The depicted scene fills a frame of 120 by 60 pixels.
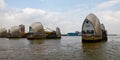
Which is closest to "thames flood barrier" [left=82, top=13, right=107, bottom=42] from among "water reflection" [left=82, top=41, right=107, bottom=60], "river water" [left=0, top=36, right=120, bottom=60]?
"river water" [left=0, top=36, right=120, bottom=60]

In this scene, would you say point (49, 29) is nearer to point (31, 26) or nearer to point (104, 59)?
point (31, 26)

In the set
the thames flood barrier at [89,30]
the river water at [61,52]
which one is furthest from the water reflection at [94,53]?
the thames flood barrier at [89,30]

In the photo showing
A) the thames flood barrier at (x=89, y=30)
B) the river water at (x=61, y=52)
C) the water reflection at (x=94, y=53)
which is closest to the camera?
the water reflection at (x=94, y=53)

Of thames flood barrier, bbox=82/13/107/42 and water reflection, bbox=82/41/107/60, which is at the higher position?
thames flood barrier, bbox=82/13/107/42

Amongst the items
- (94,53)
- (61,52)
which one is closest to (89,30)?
(61,52)

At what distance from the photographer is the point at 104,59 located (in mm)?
29234

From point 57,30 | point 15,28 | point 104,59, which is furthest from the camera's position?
point 15,28

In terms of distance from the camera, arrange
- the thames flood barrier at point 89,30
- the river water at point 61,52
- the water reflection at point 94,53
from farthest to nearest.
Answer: the thames flood barrier at point 89,30 → the river water at point 61,52 → the water reflection at point 94,53

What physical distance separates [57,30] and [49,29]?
27.5 feet

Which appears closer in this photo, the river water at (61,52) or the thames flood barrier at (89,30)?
the river water at (61,52)

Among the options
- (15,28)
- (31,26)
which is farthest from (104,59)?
(15,28)

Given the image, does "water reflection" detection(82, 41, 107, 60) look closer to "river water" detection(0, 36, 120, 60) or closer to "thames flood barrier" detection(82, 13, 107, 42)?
"river water" detection(0, 36, 120, 60)

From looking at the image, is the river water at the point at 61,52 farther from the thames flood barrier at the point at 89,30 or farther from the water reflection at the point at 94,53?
the thames flood barrier at the point at 89,30

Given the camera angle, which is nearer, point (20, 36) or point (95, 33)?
point (95, 33)
